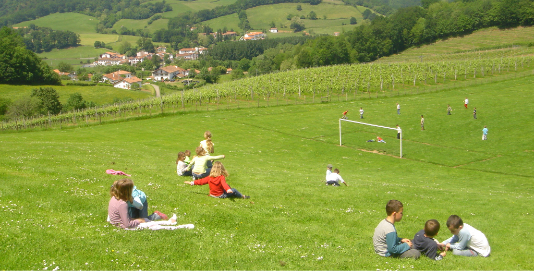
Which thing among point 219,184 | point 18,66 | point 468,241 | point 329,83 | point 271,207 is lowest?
point 329,83

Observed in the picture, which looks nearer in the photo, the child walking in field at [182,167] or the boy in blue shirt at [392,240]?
the boy in blue shirt at [392,240]

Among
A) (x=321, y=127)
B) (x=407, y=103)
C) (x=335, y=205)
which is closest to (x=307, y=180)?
(x=335, y=205)

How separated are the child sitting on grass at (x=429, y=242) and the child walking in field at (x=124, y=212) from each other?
707 cm

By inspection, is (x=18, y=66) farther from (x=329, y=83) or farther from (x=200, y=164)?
(x=200, y=164)

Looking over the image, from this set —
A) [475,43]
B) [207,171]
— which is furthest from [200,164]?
[475,43]

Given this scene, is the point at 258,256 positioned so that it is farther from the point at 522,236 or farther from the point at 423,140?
the point at 423,140

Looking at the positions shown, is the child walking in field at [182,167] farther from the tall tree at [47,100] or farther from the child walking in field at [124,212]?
the tall tree at [47,100]

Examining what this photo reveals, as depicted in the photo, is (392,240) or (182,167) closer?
(392,240)

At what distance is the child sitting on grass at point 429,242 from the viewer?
12.6 metres

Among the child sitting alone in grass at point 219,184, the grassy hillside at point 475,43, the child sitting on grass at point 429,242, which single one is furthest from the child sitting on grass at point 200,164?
the grassy hillside at point 475,43

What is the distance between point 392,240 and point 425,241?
1.07 meters

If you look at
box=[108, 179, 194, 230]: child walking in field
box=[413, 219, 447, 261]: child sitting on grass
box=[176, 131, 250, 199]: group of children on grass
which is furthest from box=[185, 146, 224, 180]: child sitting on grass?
box=[413, 219, 447, 261]: child sitting on grass

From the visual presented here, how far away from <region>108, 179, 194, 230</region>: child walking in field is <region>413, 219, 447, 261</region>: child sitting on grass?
707 cm

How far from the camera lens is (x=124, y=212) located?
525 inches
